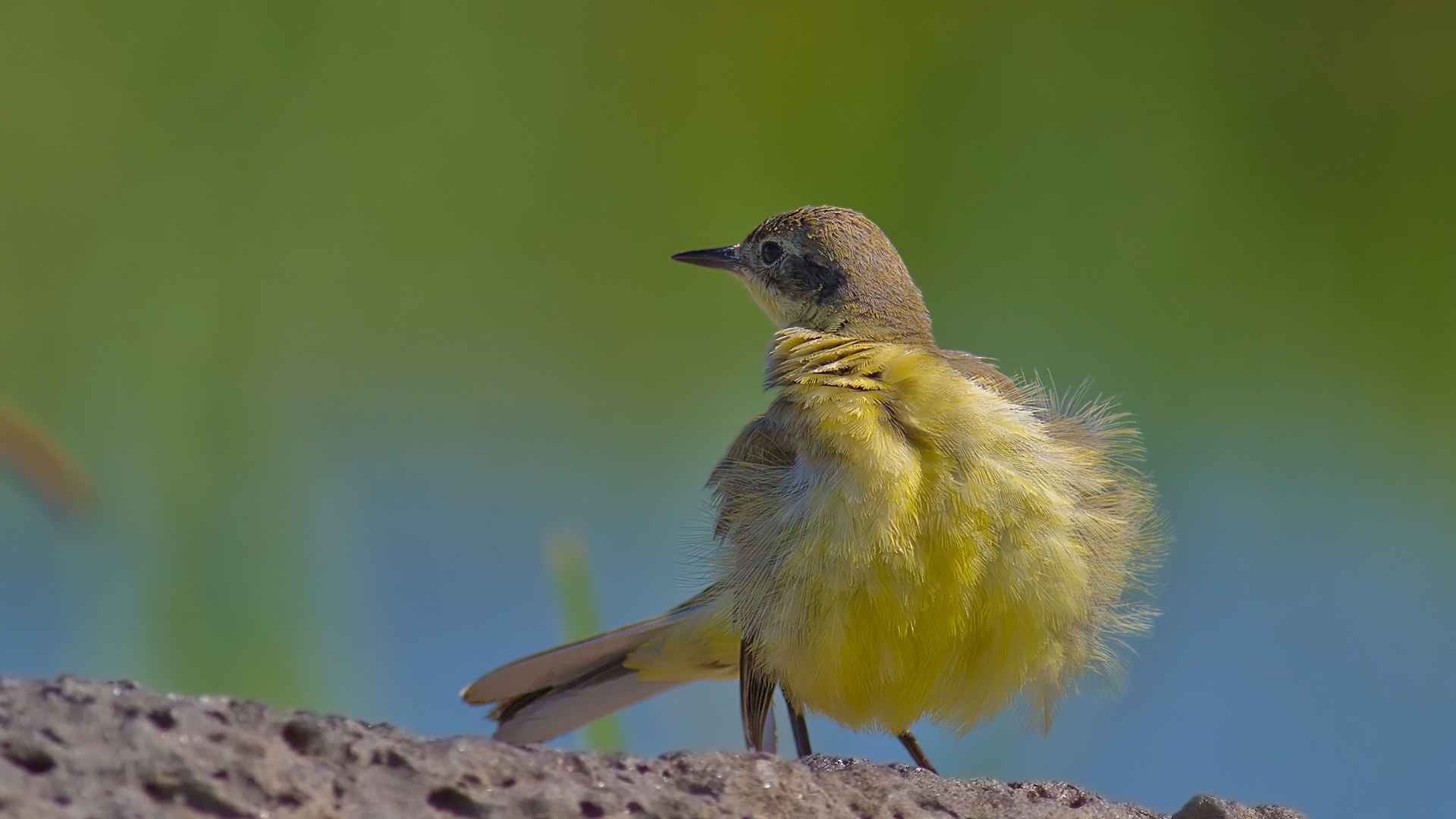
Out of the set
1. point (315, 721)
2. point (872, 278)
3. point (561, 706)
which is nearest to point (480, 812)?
point (315, 721)

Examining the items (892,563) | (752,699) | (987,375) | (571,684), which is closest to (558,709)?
(571,684)

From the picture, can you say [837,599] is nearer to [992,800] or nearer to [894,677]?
[894,677]

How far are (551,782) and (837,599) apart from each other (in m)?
1.55

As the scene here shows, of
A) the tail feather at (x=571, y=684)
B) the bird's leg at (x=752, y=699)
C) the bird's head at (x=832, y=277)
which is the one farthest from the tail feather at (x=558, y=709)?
the bird's head at (x=832, y=277)

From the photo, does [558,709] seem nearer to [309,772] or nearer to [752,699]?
[752,699]

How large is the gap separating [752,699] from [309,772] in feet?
7.48

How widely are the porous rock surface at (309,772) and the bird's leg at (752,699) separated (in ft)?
5.17

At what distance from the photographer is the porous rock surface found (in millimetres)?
1777

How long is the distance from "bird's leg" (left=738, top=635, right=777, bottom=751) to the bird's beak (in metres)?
1.91

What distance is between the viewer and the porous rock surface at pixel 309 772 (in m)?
1.78

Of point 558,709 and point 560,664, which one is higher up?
point 560,664

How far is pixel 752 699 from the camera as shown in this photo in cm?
406

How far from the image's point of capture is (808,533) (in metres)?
3.52

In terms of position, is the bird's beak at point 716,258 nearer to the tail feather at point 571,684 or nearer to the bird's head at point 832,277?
the bird's head at point 832,277
